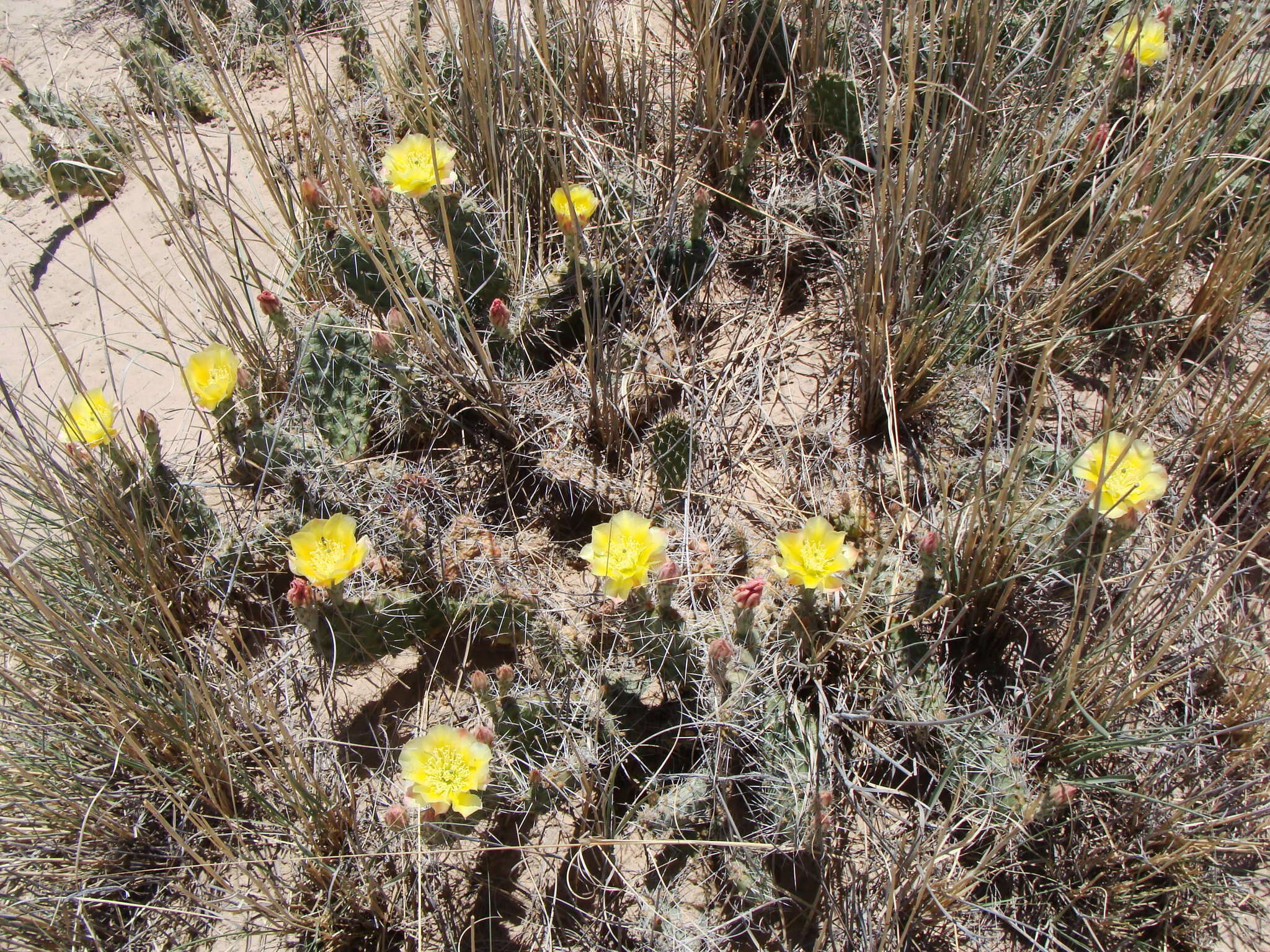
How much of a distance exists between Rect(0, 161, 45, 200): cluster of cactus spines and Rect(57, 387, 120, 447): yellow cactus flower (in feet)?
3.59

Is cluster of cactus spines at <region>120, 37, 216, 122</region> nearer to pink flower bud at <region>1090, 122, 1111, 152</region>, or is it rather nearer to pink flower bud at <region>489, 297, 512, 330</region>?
pink flower bud at <region>489, 297, 512, 330</region>

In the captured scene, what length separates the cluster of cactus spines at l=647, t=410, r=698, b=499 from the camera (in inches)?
70.6

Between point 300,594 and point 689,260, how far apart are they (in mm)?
1181

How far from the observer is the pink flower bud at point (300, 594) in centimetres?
152

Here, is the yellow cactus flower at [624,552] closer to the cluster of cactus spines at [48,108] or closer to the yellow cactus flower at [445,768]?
the yellow cactus flower at [445,768]

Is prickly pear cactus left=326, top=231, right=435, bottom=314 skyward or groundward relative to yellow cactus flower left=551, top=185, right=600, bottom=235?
groundward

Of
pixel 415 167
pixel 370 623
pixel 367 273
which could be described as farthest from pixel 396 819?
pixel 415 167

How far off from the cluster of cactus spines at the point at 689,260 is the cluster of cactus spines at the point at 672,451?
0.41 metres

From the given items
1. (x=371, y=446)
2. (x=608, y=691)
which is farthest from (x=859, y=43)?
(x=608, y=691)

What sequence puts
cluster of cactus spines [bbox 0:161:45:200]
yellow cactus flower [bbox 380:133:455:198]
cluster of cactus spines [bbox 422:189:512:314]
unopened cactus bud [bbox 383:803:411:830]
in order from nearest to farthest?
unopened cactus bud [bbox 383:803:411:830], yellow cactus flower [bbox 380:133:455:198], cluster of cactus spines [bbox 422:189:512:314], cluster of cactus spines [bbox 0:161:45:200]

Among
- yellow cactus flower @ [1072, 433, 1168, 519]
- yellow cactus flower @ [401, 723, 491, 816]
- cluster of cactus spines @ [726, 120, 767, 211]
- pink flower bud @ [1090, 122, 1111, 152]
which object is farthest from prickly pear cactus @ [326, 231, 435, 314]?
pink flower bud @ [1090, 122, 1111, 152]

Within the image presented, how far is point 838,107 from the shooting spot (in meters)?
2.16

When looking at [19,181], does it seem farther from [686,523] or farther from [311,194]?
[686,523]

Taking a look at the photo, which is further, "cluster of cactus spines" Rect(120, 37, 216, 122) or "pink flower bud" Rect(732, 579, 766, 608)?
"cluster of cactus spines" Rect(120, 37, 216, 122)
